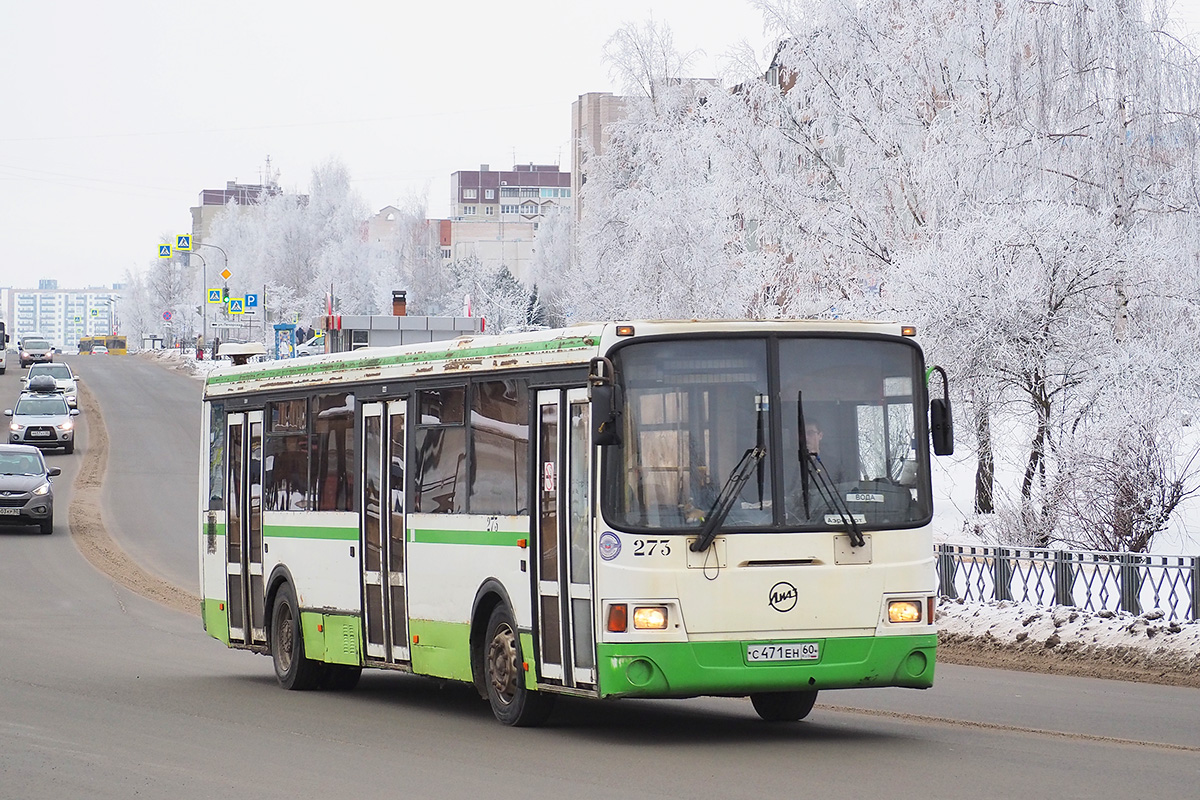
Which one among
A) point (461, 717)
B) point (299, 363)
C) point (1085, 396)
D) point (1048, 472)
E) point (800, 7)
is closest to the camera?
point (461, 717)

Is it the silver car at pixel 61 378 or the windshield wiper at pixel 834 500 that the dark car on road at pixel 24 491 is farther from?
the silver car at pixel 61 378

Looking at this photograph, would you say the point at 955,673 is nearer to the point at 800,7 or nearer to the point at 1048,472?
the point at 1048,472

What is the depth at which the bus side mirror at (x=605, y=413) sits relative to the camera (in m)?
10.6

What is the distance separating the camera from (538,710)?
39.5 feet

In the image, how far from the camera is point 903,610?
11.2m

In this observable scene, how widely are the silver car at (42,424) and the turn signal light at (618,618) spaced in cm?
4537

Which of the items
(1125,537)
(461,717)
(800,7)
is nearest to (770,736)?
(461,717)

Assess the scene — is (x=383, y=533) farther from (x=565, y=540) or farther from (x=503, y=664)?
(x=565, y=540)

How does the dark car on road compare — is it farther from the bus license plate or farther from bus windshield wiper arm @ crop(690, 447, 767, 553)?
the bus license plate

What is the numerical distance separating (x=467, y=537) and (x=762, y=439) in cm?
268

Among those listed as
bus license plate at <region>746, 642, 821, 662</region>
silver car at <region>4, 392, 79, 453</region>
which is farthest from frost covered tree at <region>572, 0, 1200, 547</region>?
silver car at <region>4, 392, 79, 453</region>

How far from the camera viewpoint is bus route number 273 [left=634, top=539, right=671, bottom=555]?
1075 centimetres

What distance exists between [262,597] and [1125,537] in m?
11.4

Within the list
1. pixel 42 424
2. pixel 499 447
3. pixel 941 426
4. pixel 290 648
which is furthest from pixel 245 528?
pixel 42 424
